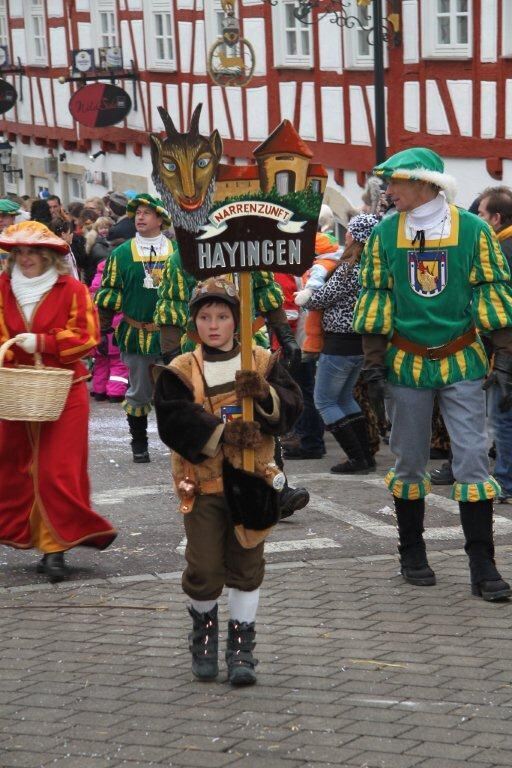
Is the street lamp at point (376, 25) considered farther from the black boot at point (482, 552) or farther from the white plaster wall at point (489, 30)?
the black boot at point (482, 552)

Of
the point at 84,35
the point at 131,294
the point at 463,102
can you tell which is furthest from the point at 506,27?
the point at 84,35

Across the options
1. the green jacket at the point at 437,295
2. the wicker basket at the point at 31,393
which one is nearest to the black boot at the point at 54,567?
the wicker basket at the point at 31,393

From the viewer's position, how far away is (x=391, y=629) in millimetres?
6801

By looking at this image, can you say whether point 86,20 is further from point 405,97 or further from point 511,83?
point 511,83

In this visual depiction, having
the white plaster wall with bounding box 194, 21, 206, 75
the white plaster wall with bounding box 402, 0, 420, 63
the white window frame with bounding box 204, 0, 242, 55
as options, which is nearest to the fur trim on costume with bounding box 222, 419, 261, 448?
the white plaster wall with bounding box 402, 0, 420, 63

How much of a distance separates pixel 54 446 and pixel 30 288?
0.76m

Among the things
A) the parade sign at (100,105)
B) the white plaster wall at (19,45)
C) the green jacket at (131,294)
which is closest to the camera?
the green jacket at (131,294)

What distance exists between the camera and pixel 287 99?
77.8ft

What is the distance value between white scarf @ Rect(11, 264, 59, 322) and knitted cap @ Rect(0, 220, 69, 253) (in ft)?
0.43

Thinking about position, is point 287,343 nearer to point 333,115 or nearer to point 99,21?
point 333,115

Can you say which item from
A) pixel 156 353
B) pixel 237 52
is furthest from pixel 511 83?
pixel 156 353

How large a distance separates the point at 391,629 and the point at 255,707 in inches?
43.9

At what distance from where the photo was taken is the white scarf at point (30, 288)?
26.2 ft

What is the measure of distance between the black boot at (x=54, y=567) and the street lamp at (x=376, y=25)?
8739 millimetres
